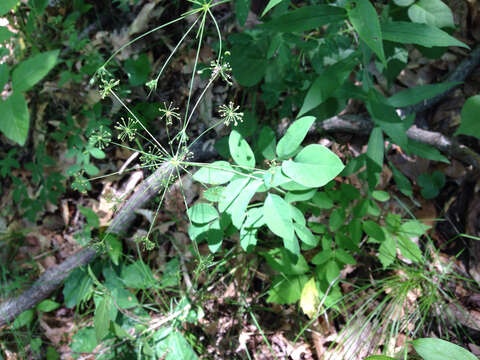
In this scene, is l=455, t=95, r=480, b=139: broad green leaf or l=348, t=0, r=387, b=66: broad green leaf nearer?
l=348, t=0, r=387, b=66: broad green leaf

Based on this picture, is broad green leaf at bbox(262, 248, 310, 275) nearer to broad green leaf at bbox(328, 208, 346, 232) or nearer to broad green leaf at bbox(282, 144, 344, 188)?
broad green leaf at bbox(328, 208, 346, 232)

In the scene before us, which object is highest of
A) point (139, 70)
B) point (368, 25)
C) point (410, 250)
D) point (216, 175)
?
point (368, 25)

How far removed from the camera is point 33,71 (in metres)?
1.09

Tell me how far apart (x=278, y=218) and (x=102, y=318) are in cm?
102

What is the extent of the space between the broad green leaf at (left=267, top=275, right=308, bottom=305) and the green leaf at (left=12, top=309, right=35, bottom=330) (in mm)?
→ 1530

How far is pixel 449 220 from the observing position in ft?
5.90

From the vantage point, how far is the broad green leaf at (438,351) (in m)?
0.89

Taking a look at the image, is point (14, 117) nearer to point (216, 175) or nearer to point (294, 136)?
point (216, 175)

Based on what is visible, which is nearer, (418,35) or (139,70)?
(418,35)

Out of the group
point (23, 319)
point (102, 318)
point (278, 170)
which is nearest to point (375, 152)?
point (278, 170)

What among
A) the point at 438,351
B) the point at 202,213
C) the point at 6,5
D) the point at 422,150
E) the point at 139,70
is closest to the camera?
the point at 438,351

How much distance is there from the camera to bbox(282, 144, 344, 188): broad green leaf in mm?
937

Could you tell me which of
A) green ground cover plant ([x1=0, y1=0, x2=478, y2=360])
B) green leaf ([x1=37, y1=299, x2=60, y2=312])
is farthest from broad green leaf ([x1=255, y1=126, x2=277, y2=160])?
green leaf ([x1=37, y1=299, x2=60, y2=312])

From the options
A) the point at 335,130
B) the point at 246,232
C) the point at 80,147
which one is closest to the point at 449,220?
the point at 335,130
